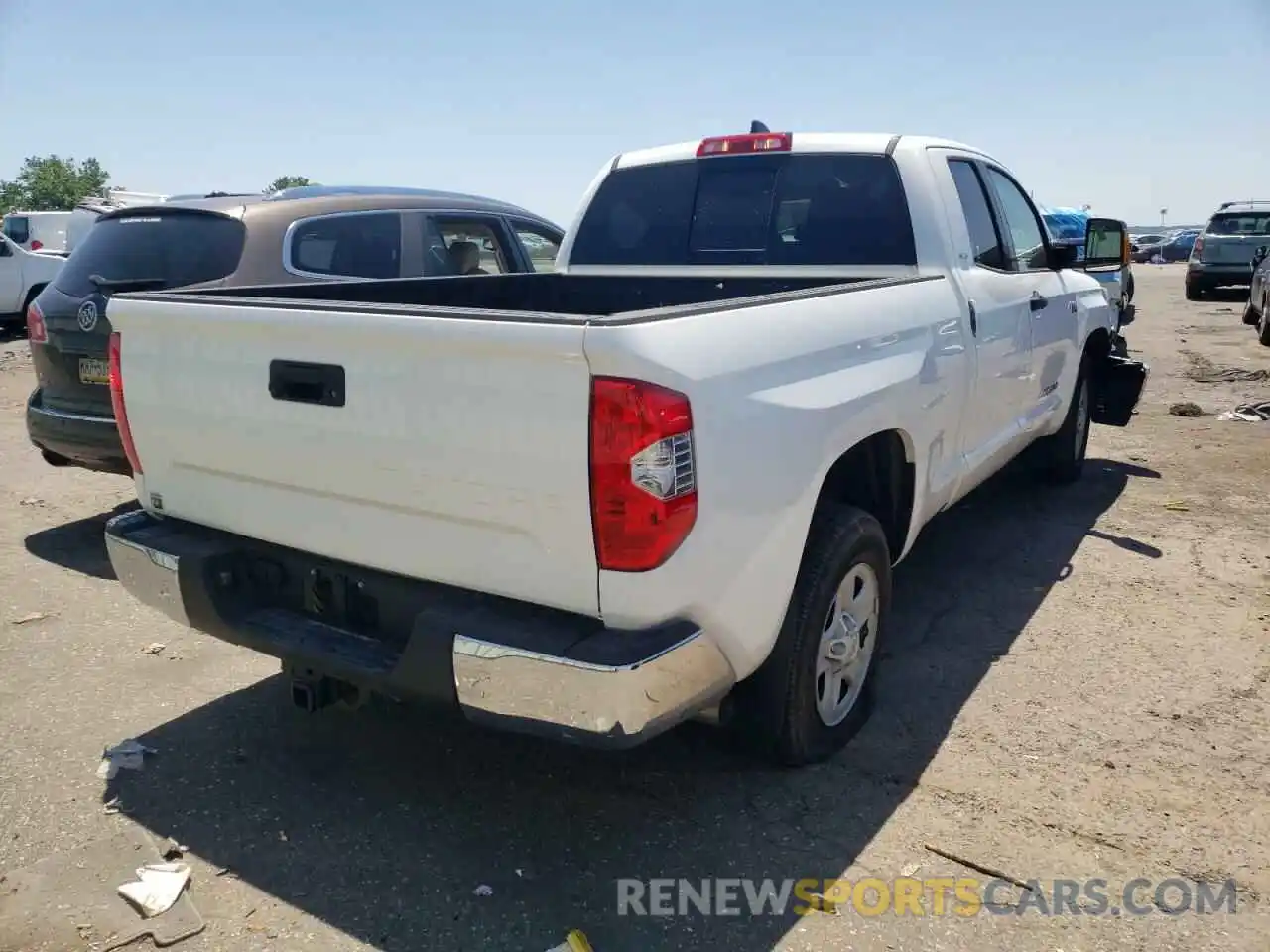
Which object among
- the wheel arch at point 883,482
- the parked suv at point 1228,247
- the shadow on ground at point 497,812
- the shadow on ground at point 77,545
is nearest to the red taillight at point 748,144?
the wheel arch at point 883,482

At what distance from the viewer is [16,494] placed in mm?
6707

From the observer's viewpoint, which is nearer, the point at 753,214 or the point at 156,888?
the point at 156,888

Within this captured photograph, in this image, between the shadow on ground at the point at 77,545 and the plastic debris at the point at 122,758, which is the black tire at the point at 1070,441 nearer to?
the plastic debris at the point at 122,758

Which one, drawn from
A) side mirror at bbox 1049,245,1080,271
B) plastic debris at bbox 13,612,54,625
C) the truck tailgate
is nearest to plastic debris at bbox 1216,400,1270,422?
side mirror at bbox 1049,245,1080,271

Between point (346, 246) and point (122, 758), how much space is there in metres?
3.47

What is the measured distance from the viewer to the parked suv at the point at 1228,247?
781 inches

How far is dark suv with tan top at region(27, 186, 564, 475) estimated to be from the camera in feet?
17.6

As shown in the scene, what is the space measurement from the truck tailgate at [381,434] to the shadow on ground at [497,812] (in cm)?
81

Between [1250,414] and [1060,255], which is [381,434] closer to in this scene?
[1060,255]

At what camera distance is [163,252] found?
18.2ft

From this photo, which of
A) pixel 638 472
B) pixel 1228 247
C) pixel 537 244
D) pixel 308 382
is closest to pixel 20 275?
pixel 537 244

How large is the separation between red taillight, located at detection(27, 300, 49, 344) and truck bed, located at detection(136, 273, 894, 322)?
2.23 metres

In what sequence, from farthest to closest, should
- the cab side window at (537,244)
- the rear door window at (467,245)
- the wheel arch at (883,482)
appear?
the cab side window at (537,244) < the rear door window at (467,245) < the wheel arch at (883,482)

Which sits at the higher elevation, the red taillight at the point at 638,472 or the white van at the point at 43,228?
the white van at the point at 43,228
